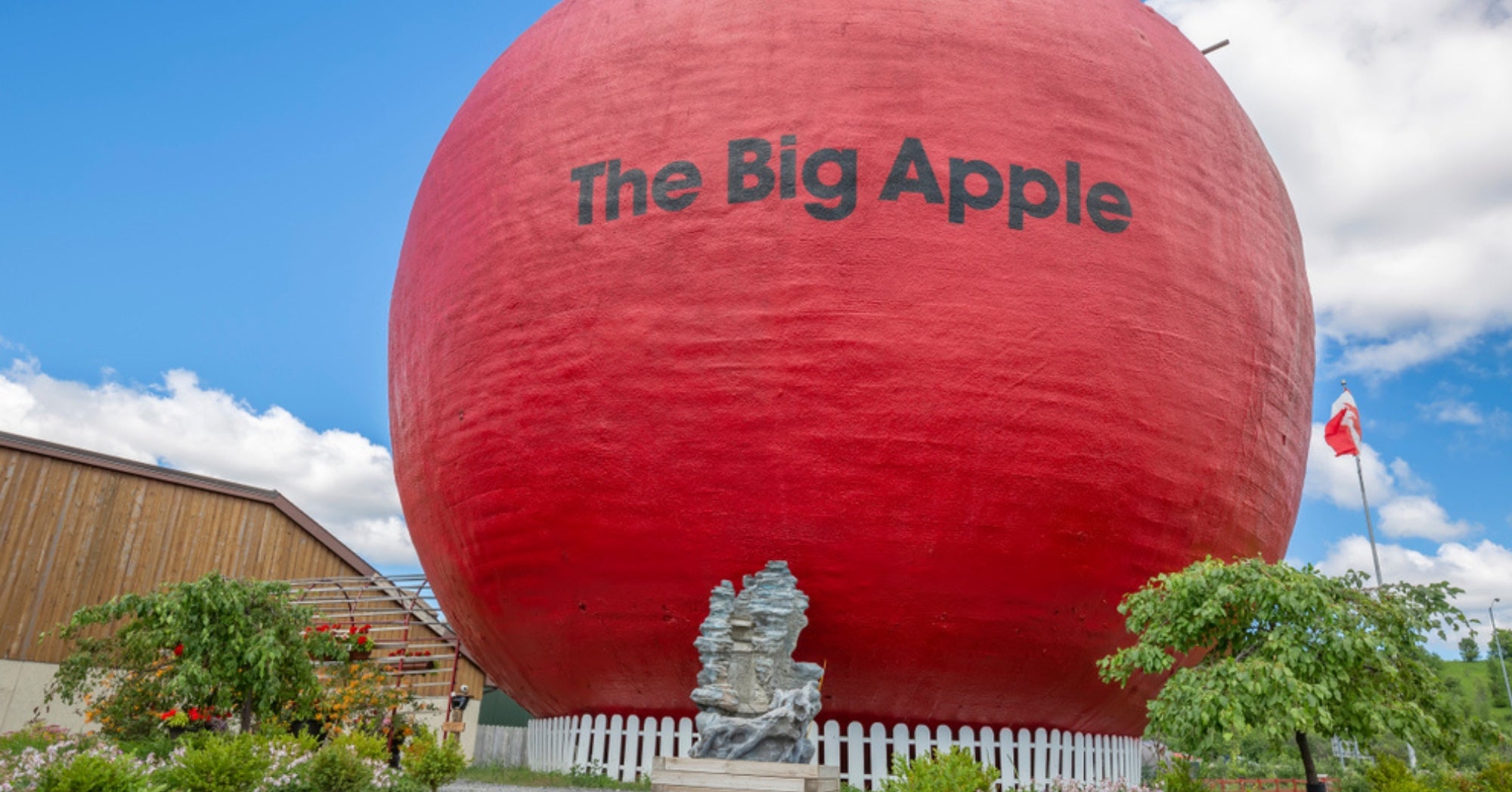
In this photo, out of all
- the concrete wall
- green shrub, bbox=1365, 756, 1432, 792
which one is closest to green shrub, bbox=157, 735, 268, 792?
the concrete wall

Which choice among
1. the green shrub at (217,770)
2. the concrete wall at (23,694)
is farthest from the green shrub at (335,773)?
the concrete wall at (23,694)

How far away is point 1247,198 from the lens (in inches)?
444

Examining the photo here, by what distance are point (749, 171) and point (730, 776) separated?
549 centimetres

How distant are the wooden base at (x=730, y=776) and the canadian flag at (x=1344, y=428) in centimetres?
1604

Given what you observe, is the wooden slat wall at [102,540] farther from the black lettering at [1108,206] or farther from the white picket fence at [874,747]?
the black lettering at [1108,206]

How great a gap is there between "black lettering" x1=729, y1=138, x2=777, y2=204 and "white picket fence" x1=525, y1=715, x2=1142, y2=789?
5029mm

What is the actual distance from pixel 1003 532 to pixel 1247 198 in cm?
519

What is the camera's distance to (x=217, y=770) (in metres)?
7.70

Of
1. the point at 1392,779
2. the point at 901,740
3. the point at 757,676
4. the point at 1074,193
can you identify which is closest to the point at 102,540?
the point at 757,676

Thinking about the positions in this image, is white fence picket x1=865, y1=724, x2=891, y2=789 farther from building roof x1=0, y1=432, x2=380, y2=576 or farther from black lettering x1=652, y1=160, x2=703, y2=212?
building roof x1=0, y1=432, x2=380, y2=576

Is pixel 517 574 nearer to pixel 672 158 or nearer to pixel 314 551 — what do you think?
pixel 672 158

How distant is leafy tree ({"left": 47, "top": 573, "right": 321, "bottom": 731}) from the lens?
10414mm

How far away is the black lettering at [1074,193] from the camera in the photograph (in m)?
9.71

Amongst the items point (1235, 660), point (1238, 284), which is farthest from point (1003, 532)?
point (1238, 284)
